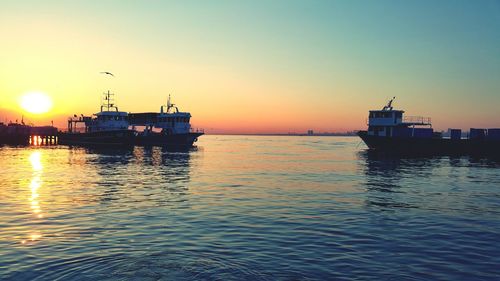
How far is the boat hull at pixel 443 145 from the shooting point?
77.9m

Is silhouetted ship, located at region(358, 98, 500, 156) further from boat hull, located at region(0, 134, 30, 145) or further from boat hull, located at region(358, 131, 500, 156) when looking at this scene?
boat hull, located at region(0, 134, 30, 145)

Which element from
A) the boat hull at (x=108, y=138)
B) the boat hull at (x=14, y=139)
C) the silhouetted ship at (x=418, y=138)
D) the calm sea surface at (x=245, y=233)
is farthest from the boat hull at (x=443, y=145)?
the boat hull at (x=14, y=139)

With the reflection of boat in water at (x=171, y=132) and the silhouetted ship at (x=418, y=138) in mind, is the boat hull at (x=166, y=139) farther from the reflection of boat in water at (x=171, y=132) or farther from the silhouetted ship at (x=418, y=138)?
the silhouetted ship at (x=418, y=138)

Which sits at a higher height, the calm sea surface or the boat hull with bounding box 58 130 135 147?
the boat hull with bounding box 58 130 135 147

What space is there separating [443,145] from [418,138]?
5.27 m

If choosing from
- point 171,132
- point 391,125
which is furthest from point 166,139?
point 391,125

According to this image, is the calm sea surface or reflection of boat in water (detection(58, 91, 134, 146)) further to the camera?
reflection of boat in water (detection(58, 91, 134, 146))

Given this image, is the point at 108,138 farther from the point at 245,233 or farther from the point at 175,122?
the point at 245,233

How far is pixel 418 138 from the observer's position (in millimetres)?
80750

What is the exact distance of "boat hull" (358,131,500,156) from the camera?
77.9 metres

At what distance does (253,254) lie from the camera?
1249 cm

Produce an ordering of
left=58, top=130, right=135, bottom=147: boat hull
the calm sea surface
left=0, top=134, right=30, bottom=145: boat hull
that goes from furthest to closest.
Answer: left=0, top=134, right=30, bottom=145: boat hull, left=58, top=130, right=135, bottom=147: boat hull, the calm sea surface

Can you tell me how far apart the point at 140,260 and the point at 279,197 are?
1475 cm

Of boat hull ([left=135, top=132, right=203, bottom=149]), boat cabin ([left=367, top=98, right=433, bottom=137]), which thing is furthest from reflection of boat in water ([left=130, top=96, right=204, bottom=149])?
boat cabin ([left=367, top=98, right=433, bottom=137])
